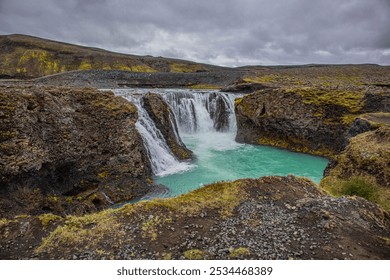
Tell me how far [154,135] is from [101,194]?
703cm

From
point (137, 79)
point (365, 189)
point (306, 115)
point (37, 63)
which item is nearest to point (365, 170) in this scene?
point (365, 189)

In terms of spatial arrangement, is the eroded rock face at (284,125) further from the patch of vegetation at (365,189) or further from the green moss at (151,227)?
the green moss at (151,227)

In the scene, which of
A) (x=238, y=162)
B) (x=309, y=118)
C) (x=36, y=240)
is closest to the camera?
(x=36, y=240)

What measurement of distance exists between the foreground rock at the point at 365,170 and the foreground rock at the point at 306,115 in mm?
8345

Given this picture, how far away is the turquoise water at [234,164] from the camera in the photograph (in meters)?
16.8

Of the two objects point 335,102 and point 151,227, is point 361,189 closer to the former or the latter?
point 151,227

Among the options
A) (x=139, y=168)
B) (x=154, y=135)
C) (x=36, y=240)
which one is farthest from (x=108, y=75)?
(x=36, y=240)

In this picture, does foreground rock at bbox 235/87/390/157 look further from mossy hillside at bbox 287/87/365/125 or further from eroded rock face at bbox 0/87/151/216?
eroded rock face at bbox 0/87/151/216

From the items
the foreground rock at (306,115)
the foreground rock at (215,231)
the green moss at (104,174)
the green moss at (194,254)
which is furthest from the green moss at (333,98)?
the green moss at (194,254)

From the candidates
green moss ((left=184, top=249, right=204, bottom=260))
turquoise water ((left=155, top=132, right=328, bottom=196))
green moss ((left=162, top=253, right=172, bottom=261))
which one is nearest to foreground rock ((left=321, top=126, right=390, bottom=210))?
turquoise water ((left=155, top=132, right=328, bottom=196))

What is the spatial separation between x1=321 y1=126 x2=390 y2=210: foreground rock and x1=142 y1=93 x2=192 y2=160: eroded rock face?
1077 cm

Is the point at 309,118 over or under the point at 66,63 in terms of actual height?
under
